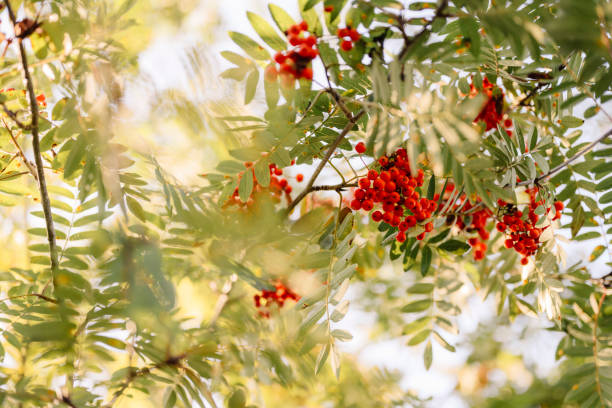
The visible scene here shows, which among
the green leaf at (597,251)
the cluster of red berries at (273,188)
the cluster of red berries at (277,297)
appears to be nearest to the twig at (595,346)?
the green leaf at (597,251)

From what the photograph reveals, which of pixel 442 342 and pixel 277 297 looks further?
pixel 277 297

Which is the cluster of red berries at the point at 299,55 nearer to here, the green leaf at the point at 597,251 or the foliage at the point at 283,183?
the foliage at the point at 283,183

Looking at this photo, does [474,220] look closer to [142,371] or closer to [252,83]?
[252,83]

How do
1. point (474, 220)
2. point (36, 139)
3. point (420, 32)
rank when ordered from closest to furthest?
point (420, 32), point (36, 139), point (474, 220)

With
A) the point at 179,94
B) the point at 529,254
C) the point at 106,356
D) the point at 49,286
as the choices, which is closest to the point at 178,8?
the point at 179,94

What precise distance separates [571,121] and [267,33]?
111cm

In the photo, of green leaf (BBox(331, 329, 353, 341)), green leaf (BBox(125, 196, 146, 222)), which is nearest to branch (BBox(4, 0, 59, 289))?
green leaf (BBox(125, 196, 146, 222))

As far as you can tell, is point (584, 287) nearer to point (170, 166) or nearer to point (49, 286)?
point (170, 166)

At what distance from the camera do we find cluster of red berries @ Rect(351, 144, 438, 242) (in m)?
1.24

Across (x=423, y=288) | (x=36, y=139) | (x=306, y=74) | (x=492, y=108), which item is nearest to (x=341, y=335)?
(x=423, y=288)

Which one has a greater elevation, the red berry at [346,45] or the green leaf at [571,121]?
the red berry at [346,45]

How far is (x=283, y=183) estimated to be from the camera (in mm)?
1752

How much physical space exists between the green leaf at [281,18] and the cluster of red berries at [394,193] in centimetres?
46

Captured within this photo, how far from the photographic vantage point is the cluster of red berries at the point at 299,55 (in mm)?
1036
